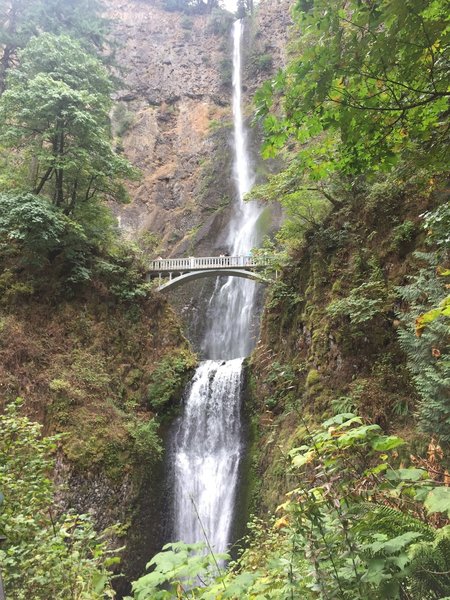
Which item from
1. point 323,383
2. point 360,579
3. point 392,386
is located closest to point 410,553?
point 360,579

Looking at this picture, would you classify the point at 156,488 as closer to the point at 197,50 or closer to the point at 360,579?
the point at 360,579

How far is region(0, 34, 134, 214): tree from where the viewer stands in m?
11.8

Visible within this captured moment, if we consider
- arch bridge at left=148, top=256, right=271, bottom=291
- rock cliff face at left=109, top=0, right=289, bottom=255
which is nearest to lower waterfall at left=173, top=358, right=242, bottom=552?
arch bridge at left=148, top=256, right=271, bottom=291

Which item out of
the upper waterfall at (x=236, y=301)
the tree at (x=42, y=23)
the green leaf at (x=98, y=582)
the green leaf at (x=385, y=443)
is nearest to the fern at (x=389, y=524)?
the green leaf at (x=385, y=443)

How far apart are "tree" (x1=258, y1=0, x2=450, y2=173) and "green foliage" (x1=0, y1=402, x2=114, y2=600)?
3257mm

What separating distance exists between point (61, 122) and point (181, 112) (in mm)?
26083

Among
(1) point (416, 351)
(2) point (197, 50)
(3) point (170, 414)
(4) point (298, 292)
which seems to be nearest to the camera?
(1) point (416, 351)

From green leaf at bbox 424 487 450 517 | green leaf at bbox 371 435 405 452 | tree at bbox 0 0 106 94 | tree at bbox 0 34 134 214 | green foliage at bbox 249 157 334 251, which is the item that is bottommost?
green leaf at bbox 424 487 450 517

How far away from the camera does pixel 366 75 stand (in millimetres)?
2139

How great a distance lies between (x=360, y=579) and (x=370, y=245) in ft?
24.9

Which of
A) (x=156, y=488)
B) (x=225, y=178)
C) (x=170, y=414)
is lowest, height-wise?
(x=156, y=488)

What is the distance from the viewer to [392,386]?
243 inches

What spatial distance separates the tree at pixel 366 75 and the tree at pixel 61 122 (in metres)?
11.0

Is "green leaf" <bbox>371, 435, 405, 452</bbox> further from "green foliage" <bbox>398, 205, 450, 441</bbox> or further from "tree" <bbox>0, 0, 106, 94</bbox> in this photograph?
"tree" <bbox>0, 0, 106, 94</bbox>
